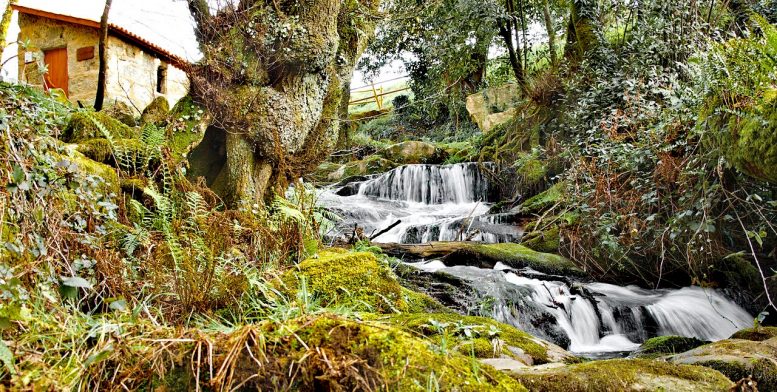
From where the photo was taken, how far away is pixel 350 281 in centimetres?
416

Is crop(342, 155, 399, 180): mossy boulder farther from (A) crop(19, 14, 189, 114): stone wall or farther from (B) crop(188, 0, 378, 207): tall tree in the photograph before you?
(B) crop(188, 0, 378, 207): tall tree

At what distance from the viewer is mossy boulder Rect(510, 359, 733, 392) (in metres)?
2.35

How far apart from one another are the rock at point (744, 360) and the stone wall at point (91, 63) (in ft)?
57.6

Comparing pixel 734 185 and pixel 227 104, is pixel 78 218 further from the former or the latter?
pixel 734 185

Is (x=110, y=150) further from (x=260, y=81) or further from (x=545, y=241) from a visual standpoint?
(x=545, y=241)

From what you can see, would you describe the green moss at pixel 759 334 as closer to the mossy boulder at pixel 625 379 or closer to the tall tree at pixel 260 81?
the mossy boulder at pixel 625 379

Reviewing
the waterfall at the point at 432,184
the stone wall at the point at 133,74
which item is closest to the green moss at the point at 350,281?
the waterfall at the point at 432,184

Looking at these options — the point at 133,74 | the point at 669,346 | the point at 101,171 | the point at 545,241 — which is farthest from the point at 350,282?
the point at 133,74

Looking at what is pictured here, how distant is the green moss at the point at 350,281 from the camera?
13.0 feet

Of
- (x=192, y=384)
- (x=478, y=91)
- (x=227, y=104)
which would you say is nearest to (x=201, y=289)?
(x=192, y=384)

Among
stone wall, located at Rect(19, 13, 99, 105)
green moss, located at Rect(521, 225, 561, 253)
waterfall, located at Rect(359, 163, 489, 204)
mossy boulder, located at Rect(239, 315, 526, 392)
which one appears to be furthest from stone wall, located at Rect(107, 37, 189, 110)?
mossy boulder, located at Rect(239, 315, 526, 392)

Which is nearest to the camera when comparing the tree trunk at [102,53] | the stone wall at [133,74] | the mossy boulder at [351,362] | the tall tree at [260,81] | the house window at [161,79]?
the mossy boulder at [351,362]

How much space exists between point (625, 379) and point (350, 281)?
7.39 feet

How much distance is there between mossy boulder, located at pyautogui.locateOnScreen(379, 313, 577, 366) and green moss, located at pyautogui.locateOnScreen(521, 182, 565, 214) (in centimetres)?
634
